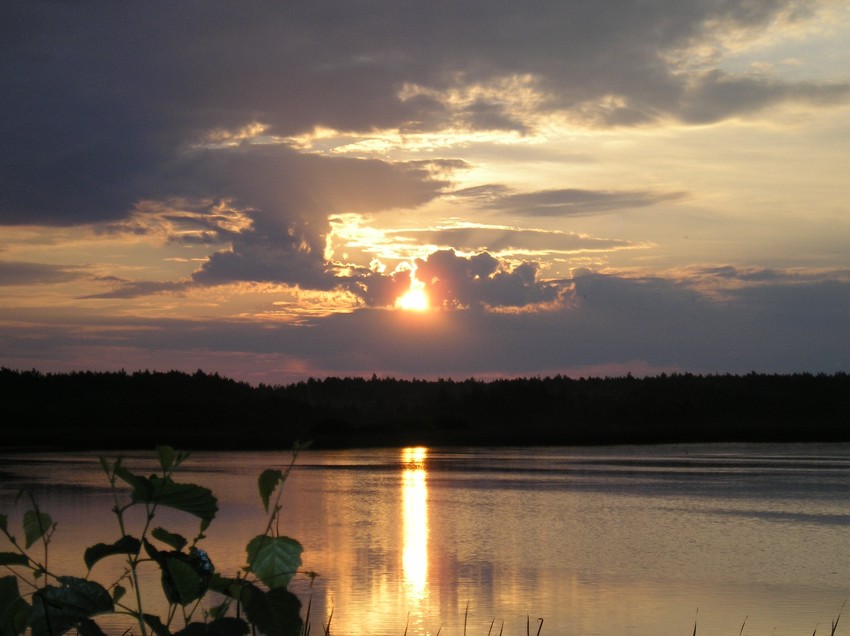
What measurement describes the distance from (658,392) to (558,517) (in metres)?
50.4

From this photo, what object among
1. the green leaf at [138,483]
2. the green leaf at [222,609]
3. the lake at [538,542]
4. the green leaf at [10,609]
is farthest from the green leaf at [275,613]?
the lake at [538,542]

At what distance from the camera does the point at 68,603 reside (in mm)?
1581

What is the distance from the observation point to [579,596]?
1138 centimetres

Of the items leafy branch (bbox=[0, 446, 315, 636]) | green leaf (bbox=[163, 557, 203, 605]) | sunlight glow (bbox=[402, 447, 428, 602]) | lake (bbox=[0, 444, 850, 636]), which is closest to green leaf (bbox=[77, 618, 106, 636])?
leafy branch (bbox=[0, 446, 315, 636])

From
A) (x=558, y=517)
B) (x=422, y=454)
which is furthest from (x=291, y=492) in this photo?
(x=422, y=454)

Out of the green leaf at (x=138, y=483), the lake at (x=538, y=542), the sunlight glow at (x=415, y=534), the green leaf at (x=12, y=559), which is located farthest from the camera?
the sunlight glow at (x=415, y=534)

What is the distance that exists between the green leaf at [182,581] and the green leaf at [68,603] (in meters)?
0.10

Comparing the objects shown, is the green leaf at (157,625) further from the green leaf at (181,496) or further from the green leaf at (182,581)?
the green leaf at (181,496)

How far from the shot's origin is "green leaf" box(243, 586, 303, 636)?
1.58 m

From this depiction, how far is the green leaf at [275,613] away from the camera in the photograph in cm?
158

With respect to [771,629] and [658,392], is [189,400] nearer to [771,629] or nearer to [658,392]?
[658,392]

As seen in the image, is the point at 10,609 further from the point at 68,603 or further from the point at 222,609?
the point at 222,609

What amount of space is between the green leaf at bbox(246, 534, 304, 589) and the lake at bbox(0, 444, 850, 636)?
2.49 meters

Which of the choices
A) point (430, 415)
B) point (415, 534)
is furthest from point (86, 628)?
point (430, 415)
